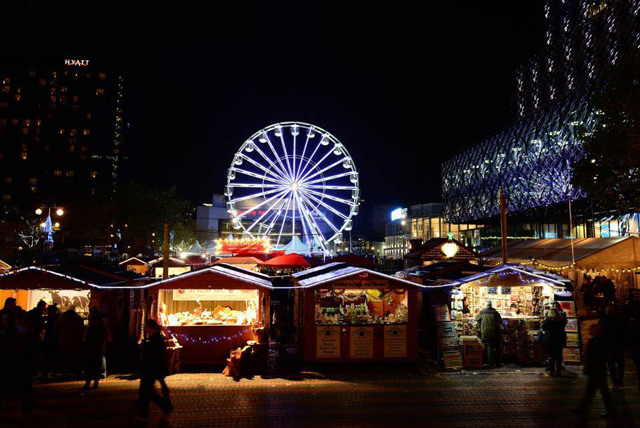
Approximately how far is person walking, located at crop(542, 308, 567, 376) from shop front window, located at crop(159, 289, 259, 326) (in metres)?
7.37

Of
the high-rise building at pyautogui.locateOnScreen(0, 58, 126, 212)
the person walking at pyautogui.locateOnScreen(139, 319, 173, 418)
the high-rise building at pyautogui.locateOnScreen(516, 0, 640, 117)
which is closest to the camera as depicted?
the person walking at pyautogui.locateOnScreen(139, 319, 173, 418)

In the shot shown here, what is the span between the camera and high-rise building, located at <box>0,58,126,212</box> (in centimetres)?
10769

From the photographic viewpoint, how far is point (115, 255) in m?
50.2

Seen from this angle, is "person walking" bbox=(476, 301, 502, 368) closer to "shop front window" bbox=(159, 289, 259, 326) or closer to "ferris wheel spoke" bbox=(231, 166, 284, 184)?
"shop front window" bbox=(159, 289, 259, 326)

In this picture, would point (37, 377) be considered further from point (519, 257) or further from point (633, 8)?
point (633, 8)

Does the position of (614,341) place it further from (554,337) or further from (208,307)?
(208,307)

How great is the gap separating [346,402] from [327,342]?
10.9 ft

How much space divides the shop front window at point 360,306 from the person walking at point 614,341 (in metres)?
4.53

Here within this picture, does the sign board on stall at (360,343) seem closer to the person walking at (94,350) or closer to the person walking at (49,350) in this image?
the person walking at (94,350)

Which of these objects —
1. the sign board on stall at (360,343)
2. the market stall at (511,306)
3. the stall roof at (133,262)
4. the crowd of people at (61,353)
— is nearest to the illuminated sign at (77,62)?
the stall roof at (133,262)

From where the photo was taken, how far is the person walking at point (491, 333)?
40.8 ft

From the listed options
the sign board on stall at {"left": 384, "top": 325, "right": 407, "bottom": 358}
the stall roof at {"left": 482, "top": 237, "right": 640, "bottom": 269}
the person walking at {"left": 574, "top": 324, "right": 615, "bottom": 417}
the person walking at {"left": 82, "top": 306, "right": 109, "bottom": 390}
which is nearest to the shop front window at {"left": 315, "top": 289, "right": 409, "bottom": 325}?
the sign board on stall at {"left": 384, "top": 325, "right": 407, "bottom": 358}

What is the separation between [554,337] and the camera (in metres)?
11.2

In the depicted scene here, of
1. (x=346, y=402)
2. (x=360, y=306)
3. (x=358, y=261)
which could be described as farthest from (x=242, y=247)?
(x=346, y=402)
